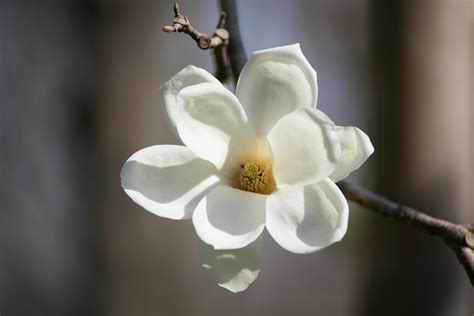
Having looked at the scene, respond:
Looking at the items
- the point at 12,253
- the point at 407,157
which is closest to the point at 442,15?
the point at 407,157

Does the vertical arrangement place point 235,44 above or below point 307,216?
above

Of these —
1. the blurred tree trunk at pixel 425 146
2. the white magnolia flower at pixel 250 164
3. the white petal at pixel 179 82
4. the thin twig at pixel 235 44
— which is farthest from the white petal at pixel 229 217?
the blurred tree trunk at pixel 425 146

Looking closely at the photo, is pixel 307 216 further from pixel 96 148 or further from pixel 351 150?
pixel 96 148

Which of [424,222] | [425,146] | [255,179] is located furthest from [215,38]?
[425,146]

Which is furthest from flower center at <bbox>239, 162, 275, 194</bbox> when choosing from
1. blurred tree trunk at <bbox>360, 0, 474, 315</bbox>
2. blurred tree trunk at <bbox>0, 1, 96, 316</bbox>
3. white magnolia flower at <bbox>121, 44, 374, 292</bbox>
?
blurred tree trunk at <bbox>0, 1, 96, 316</bbox>

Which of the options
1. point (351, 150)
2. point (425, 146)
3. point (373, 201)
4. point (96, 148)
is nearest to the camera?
point (351, 150)

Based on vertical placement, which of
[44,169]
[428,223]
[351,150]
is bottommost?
[44,169]

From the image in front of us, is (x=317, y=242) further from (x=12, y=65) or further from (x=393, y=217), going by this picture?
(x=12, y=65)
